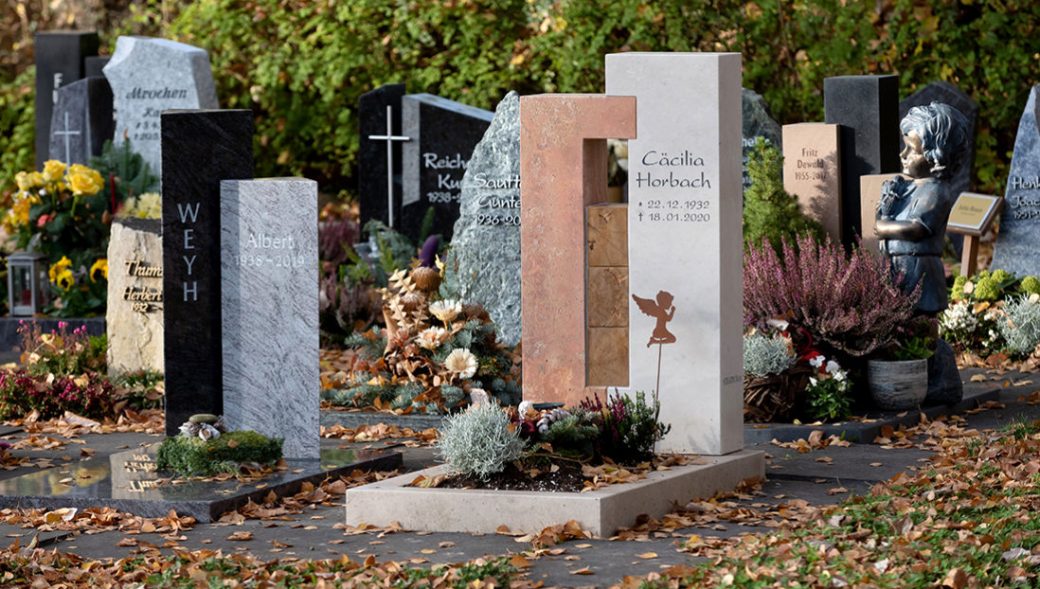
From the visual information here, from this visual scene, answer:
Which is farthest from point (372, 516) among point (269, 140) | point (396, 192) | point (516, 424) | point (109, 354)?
point (269, 140)

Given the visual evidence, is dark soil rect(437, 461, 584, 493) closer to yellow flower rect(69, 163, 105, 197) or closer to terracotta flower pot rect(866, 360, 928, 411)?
terracotta flower pot rect(866, 360, 928, 411)

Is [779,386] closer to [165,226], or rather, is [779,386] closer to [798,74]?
[165,226]

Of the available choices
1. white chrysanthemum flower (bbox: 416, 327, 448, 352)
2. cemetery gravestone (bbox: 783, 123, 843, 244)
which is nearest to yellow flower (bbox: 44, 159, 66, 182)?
white chrysanthemum flower (bbox: 416, 327, 448, 352)

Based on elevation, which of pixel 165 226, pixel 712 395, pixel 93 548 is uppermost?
pixel 165 226

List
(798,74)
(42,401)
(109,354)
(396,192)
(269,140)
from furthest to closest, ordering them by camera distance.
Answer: (269,140) → (798,74) → (396,192) → (109,354) → (42,401)

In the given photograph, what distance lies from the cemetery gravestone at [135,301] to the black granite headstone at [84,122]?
23.1ft

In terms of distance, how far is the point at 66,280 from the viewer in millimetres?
15805

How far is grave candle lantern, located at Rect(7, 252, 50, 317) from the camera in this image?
1588 centimetres

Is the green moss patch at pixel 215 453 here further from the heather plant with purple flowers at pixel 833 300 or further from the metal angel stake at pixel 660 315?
the heather plant with purple flowers at pixel 833 300

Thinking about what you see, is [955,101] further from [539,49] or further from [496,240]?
[496,240]

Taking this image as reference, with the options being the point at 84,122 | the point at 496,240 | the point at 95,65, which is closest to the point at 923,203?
the point at 496,240

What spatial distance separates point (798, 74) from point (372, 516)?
45.8 ft

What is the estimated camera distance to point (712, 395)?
30.0ft

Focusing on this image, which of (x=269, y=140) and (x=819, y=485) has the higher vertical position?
(x=269, y=140)
